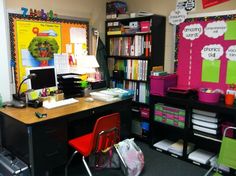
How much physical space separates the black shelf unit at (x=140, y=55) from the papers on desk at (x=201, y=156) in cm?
71

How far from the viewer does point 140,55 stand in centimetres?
326

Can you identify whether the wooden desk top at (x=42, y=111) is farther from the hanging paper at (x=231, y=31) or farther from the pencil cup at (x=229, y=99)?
the hanging paper at (x=231, y=31)

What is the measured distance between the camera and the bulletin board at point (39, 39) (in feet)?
8.94

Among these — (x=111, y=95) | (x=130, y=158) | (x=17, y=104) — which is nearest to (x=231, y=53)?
(x=111, y=95)

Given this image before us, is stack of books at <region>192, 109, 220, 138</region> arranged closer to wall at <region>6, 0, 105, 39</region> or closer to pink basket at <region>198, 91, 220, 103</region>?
pink basket at <region>198, 91, 220, 103</region>

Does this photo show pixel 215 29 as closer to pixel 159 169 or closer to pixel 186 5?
pixel 186 5

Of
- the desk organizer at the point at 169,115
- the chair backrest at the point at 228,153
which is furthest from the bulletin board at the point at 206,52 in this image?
the chair backrest at the point at 228,153

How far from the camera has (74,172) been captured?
266cm

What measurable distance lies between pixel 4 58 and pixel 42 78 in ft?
1.50

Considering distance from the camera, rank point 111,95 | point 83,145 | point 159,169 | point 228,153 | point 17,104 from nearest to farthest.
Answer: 1. point 228,153
2. point 83,145
3. point 17,104
4. point 159,169
5. point 111,95

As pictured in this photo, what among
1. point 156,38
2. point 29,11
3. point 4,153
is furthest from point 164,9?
point 4,153

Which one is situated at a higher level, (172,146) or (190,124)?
(190,124)

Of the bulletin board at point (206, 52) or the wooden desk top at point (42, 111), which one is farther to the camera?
the bulletin board at point (206, 52)

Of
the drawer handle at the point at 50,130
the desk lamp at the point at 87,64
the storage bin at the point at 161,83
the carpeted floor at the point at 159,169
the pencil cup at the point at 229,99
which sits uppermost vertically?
the desk lamp at the point at 87,64
